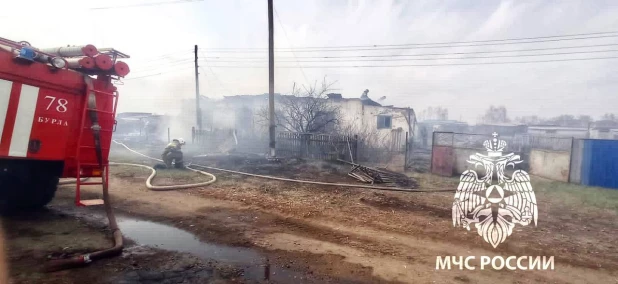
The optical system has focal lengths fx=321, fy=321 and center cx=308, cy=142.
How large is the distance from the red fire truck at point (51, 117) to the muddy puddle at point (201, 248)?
112cm

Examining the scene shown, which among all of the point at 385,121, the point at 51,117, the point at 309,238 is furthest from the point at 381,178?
the point at 385,121

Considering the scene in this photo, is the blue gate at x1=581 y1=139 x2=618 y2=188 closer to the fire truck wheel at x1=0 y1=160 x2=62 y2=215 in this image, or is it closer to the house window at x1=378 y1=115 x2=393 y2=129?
the fire truck wheel at x1=0 y1=160 x2=62 y2=215

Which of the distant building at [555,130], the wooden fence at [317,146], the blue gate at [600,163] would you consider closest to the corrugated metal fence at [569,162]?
the blue gate at [600,163]

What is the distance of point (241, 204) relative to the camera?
24.5 feet

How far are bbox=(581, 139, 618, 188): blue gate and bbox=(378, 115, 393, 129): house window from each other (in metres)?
17.6

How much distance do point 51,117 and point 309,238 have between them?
4.87 metres

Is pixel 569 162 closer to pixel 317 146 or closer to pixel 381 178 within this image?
pixel 381 178

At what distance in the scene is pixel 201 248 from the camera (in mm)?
4816

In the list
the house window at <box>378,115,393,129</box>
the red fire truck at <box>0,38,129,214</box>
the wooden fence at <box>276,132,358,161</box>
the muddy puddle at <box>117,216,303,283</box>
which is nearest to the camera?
the muddy puddle at <box>117,216,303,283</box>

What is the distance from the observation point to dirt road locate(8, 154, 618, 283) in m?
4.04

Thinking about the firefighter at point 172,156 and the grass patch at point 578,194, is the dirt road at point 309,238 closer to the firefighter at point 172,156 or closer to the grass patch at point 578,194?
the grass patch at point 578,194

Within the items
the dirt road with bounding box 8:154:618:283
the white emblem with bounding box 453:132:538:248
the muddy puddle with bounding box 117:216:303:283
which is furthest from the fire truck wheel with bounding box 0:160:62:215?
the white emblem with bounding box 453:132:538:248

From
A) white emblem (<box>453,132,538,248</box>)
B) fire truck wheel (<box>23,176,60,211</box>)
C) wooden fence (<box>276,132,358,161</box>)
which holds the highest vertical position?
wooden fence (<box>276,132,358,161</box>)

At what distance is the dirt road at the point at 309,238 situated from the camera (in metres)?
4.04
